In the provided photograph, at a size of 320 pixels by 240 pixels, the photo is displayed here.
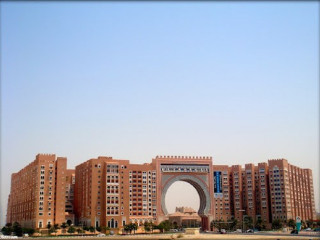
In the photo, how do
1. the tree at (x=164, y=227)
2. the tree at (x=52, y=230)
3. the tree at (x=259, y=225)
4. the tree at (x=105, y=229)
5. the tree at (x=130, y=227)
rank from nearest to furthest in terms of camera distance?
1. the tree at (x=52, y=230)
2. the tree at (x=105, y=229)
3. the tree at (x=130, y=227)
4. the tree at (x=164, y=227)
5. the tree at (x=259, y=225)

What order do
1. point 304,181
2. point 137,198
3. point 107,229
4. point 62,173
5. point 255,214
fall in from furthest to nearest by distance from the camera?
point 304,181 < point 255,214 < point 137,198 < point 62,173 < point 107,229

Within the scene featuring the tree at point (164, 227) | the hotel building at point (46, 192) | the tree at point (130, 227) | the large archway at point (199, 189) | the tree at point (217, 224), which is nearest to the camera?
the tree at point (130, 227)

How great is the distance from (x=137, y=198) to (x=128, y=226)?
17.0m

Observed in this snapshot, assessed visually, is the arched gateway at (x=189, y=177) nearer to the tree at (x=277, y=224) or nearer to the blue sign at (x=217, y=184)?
the blue sign at (x=217, y=184)

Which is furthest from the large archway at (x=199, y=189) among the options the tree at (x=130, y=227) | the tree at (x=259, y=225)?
the tree at (x=130, y=227)

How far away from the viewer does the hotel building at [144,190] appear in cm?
13500

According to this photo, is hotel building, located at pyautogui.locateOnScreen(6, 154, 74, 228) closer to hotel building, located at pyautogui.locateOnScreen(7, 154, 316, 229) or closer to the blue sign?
hotel building, located at pyautogui.locateOnScreen(7, 154, 316, 229)

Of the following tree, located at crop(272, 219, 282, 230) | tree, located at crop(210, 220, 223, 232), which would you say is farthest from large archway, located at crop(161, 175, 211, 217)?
tree, located at crop(272, 219, 282, 230)

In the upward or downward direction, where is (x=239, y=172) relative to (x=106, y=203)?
upward

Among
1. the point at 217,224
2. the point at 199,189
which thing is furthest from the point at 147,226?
the point at 199,189

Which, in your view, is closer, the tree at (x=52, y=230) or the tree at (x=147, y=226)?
the tree at (x=52, y=230)

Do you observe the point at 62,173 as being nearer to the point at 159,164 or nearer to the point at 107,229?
the point at 107,229

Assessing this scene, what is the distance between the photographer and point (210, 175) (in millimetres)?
154250

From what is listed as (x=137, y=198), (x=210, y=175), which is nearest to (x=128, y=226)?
(x=137, y=198)
